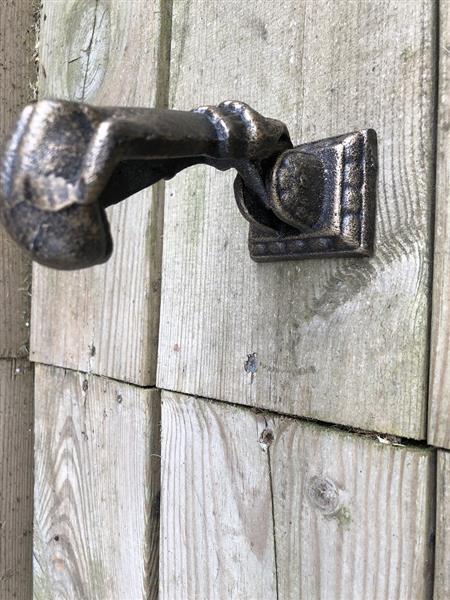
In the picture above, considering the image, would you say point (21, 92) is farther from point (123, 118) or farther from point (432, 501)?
point (432, 501)

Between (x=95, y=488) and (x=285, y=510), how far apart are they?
0.33m

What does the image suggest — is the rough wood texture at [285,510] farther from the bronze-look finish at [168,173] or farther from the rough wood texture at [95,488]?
the bronze-look finish at [168,173]

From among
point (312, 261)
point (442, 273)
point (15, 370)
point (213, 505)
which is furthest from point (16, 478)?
point (442, 273)

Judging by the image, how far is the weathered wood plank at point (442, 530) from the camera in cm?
49

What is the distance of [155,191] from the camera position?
759mm

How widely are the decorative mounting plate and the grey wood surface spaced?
513mm

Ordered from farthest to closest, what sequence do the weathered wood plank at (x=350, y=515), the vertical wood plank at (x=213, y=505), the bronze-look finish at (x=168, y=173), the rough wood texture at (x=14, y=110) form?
the rough wood texture at (x=14, y=110), the vertical wood plank at (x=213, y=505), the weathered wood plank at (x=350, y=515), the bronze-look finish at (x=168, y=173)

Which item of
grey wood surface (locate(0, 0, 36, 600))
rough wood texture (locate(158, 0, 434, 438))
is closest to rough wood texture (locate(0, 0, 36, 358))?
grey wood surface (locate(0, 0, 36, 600))

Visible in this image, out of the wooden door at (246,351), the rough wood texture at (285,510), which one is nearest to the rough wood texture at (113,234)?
the wooden door at (246,351)

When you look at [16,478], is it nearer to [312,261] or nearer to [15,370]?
[15,370]

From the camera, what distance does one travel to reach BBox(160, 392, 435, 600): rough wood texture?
20.4 inches

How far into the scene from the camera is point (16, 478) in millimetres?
964

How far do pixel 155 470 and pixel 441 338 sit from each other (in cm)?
40

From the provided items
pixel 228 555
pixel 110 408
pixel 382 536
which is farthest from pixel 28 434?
pixel 382 536
